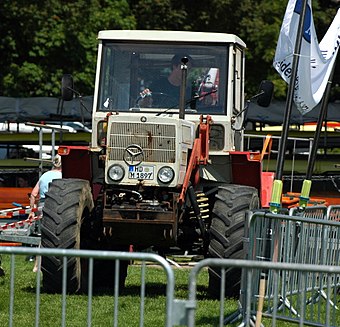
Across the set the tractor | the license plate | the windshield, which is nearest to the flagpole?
the tractor

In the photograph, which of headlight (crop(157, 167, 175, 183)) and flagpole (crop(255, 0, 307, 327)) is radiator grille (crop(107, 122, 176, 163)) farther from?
flagpole (crop(255, 0, 307, 327))

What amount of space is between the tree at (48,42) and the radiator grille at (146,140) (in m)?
25.8

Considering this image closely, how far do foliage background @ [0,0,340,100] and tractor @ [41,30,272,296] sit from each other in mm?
24615

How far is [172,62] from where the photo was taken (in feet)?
43.4

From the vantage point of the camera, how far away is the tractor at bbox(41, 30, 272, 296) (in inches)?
478

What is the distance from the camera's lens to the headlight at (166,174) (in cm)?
1217

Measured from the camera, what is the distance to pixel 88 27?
3928 cm

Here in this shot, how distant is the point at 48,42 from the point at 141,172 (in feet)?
87.6

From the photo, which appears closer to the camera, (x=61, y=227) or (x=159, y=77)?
(x=61, y=227)

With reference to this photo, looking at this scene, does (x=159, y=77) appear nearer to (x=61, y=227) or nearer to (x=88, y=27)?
(x=61, y=227)

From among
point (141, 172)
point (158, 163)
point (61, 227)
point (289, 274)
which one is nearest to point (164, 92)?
point (158, 163)

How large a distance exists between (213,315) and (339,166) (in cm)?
1346

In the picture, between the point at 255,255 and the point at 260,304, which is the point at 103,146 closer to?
the point at 255,255

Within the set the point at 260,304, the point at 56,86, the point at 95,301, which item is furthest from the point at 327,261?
the point at 56,86
